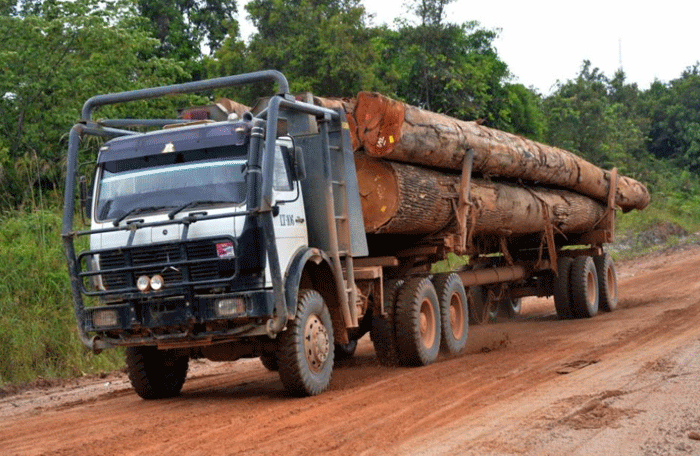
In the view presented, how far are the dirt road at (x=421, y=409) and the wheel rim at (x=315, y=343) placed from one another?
33cm

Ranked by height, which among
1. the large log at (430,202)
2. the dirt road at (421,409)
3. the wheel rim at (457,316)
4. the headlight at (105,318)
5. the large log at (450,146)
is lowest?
the dirt road at (421,409)

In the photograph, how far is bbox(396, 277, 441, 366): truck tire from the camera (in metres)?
11.3

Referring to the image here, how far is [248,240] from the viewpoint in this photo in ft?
27.8

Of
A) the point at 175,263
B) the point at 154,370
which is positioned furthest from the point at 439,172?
the point at 175,263

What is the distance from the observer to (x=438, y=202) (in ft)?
Result: 39.2

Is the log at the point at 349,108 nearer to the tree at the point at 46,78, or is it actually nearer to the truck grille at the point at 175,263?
the truck grille at the point at 175,263

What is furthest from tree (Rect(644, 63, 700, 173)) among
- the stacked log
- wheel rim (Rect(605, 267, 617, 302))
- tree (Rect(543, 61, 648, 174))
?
the stacked log

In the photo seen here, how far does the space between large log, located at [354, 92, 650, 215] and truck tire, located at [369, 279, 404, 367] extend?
5.06ft

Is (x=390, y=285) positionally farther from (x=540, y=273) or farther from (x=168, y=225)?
(x=540, y=273)

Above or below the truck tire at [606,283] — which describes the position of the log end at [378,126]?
above

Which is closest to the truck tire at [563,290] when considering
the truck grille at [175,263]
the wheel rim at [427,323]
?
the wheel rim at [427,323]

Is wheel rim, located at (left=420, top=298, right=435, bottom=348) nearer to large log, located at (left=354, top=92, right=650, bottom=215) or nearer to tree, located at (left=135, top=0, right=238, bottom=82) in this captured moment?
large log, located at (left=354, top=92, right=650, bottom=215)

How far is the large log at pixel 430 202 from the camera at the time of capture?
36.4ft

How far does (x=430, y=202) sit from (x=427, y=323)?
1.45 meters
